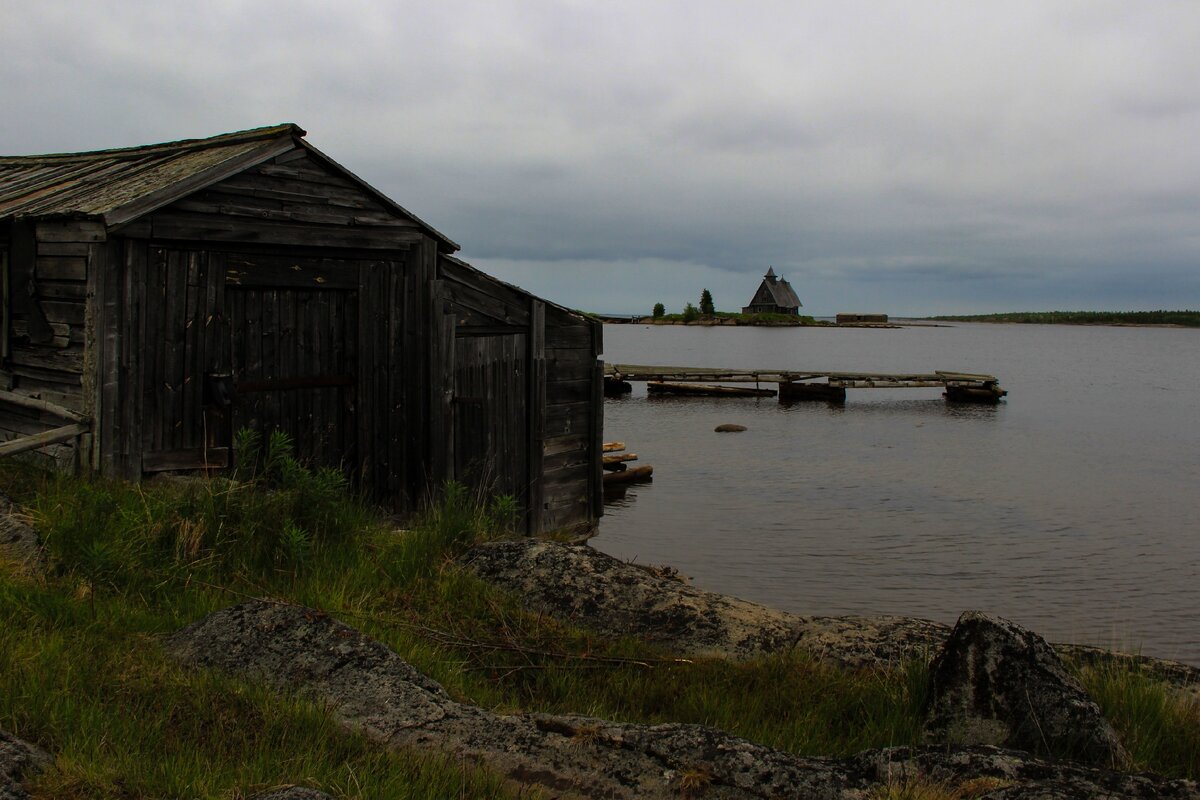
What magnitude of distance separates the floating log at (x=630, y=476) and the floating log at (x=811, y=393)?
19999 mm

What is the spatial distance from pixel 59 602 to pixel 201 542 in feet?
3.54

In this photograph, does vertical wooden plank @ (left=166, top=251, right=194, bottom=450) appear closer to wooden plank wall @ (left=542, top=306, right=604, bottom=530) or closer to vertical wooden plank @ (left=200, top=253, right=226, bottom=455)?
vertical wooden plank @ (left=200, top=253, right=226, bottom=455)

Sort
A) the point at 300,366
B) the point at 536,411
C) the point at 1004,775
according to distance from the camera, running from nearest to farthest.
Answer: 1. the point at 1004,775
2. the point at 300,366
3. the point at 536,411

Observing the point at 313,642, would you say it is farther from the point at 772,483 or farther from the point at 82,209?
the point at 772,483

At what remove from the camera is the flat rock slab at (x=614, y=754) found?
149 inches

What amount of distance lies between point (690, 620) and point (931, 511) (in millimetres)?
15657

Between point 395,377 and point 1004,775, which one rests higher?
point 395,377

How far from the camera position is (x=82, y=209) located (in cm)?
863

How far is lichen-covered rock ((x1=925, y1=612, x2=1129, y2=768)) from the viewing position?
15.4ft

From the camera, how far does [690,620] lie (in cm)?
657

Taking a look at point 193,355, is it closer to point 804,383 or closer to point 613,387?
point 613,387

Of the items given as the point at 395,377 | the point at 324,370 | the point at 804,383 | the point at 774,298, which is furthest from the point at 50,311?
the point at 774,298

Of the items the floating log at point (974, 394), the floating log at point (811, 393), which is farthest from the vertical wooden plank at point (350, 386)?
the floating log at point (974, 394)

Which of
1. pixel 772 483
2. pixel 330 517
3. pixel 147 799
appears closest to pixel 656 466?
pixel 772 483
